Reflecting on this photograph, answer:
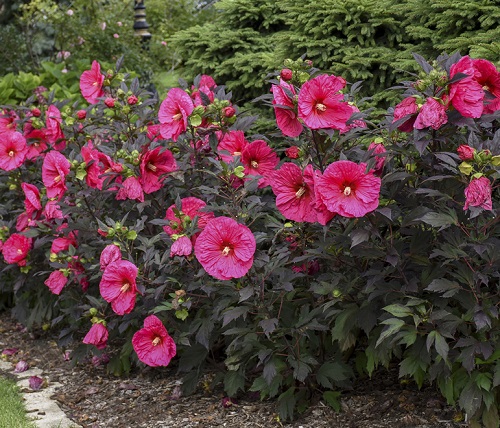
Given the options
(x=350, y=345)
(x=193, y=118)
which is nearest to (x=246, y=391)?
(x=350, y=345)

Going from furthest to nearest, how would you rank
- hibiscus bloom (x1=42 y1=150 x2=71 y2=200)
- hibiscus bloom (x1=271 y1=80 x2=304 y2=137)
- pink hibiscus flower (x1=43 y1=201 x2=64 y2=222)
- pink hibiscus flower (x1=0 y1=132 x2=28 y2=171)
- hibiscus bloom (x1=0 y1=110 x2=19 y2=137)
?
hibiscus bloom (x1=0 y1=110 x2=19 y2=137) < pink hibiscus flower (x1=0 y1=132 x2=28 y2=171) < pink hibiscus flower (x1=43 y1=201 x2=64 y2=222) < hibiscus bloom (x1=42 y1=150 x2=71 y2=200) < hibiscus bloom (x1=271 y1=80 x2=304 y2=137)

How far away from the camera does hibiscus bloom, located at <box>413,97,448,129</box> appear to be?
2.47 meters

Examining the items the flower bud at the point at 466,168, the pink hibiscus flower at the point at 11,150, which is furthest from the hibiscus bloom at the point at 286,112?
the pink hibiscus flower at the point at 11,150

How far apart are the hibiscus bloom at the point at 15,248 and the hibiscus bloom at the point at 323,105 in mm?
2083

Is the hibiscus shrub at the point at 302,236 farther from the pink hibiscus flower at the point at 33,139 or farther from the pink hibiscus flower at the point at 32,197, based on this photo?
the pink hibiscus flower at the point at 33,139

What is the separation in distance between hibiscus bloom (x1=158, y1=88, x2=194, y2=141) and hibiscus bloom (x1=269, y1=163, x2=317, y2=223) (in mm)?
580

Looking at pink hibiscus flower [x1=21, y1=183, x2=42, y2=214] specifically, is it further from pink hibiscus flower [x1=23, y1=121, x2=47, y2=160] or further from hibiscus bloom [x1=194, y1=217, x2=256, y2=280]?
hibiscus bloom [x1=194, y1=217, x2=256, y2=280]

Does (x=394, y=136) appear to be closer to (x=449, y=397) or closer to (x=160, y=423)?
(x=449, y=397)

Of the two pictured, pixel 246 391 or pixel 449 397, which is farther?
pixel 246 391

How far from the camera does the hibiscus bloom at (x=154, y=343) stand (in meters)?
3.20

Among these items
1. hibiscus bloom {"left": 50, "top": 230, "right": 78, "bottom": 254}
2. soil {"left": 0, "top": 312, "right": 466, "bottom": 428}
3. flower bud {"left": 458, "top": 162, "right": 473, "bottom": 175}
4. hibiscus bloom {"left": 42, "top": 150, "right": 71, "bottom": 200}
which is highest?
hibiscus bloom {"left": 42, "top": 150, "right": 71, "bottom": 200}

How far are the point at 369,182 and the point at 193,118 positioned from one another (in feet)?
3.01

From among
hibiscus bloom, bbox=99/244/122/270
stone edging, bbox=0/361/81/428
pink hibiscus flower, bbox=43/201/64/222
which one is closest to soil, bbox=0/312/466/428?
stone edging, bbox=0/361/81/428

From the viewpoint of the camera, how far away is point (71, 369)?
4.06m
